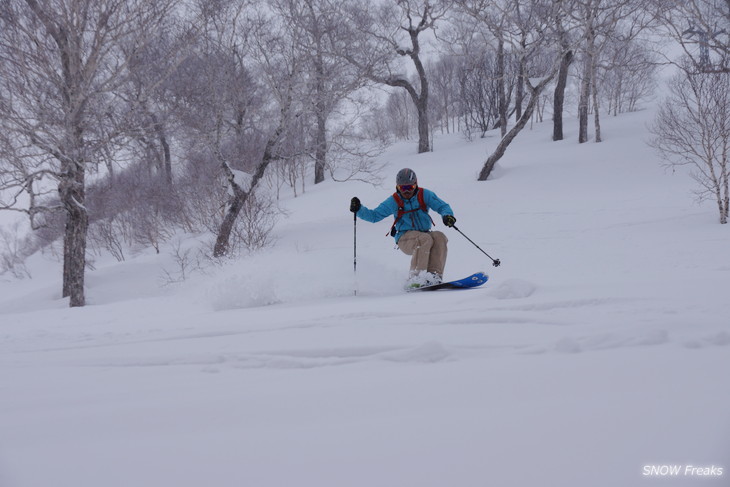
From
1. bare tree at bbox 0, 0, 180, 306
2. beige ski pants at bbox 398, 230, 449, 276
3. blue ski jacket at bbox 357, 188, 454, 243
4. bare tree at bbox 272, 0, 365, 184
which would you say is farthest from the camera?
bare tree at bbox 272, 0, 365, 184

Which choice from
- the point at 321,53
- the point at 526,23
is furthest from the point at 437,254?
the point at 526,23

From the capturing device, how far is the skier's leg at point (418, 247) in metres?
5.55

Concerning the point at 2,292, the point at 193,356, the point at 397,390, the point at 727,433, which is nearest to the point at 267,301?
the point at 193,356

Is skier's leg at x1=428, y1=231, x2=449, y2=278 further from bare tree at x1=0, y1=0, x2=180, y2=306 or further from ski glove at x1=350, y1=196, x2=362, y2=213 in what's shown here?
bare tree at x1=0, y1=0, x2=180, y2=306

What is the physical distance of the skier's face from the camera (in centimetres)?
568

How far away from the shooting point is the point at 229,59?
1205 centimetres

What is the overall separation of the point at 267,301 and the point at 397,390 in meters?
3.46

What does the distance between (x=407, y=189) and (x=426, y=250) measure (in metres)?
0.82

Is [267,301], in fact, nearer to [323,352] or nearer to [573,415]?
[323,352]

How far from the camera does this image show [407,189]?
569 centimetres

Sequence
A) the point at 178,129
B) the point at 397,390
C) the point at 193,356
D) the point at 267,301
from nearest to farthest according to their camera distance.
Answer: the point at 397,390 < the point at 193,356 < the point at 267,301 < the point at 178,129

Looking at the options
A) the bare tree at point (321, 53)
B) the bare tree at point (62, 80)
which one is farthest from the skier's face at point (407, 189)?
the bare tree at point (321, 53)

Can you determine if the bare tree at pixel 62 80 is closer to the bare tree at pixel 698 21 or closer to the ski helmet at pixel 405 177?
the ski helmet at pixel 405 177

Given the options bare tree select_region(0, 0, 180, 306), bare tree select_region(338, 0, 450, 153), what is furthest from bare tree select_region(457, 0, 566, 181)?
bare tree select_region(0, 0, 180, 306)
